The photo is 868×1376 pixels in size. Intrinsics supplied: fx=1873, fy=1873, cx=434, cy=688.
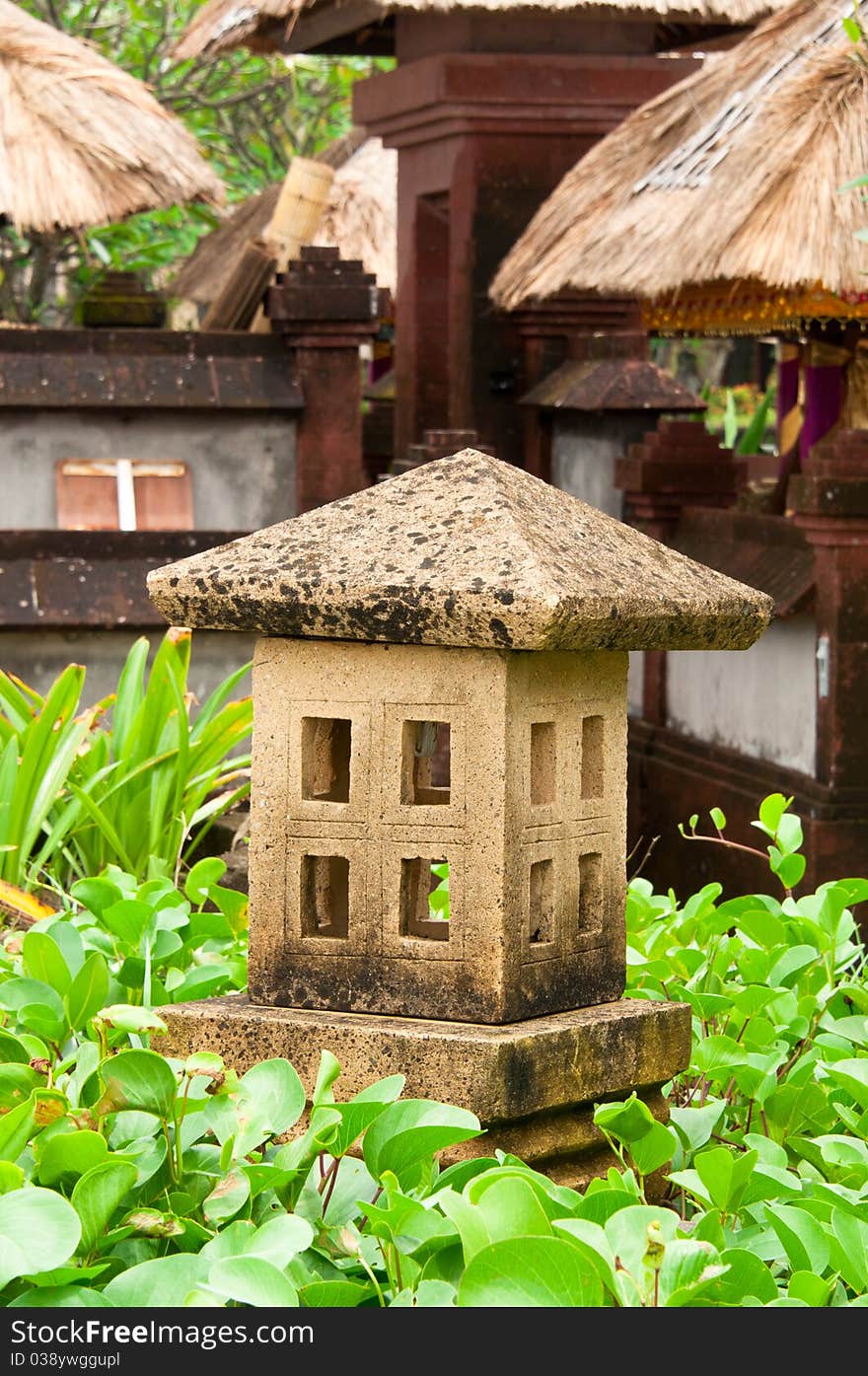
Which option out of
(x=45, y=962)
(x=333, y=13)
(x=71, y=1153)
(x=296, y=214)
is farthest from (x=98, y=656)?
(x=71, y=1153)

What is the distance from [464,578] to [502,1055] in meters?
0.57

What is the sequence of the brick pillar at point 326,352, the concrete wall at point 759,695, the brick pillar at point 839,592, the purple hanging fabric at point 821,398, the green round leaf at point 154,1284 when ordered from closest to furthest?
the green round leaf at point 154,1284, the brick pillar at point 839,592, the concrete wall at point 759,695, the brick pillar at point 326,352, the purple hanging fabric at point 821,398

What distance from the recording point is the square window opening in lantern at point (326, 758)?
2.43 m

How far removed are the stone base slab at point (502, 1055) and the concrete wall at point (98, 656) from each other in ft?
14.8

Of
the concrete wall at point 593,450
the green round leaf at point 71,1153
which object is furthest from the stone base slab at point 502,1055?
the concrete wall at point 593,450

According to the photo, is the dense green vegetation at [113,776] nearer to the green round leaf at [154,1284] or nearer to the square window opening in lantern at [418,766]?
the square window opening in lantern at [418,766]

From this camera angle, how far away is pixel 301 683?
2.41 m

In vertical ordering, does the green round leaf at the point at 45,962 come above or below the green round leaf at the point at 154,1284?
above

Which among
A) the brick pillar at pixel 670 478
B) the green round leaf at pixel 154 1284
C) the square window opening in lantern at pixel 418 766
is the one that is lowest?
the green round leaf at pixel 154 1284

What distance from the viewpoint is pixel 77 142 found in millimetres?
7387

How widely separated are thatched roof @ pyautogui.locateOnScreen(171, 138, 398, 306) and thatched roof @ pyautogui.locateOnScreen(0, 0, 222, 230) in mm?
2879

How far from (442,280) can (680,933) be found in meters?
6.19

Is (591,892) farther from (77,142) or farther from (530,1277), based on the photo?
(77,142)

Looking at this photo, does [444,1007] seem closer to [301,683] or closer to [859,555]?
[301,683]
